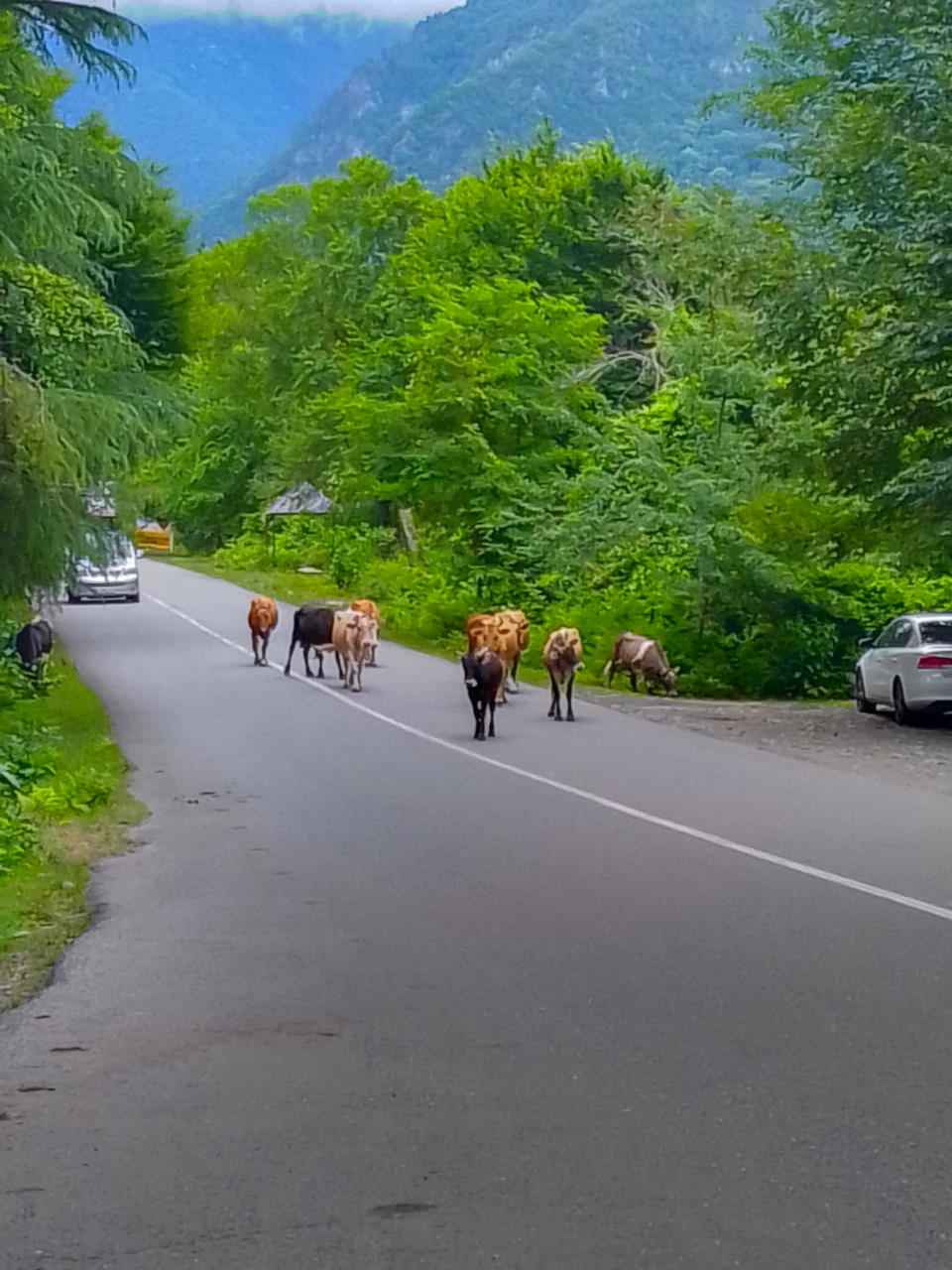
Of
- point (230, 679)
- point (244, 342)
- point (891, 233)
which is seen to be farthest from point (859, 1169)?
point (244, 342)

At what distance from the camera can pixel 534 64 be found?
106188 millimetres

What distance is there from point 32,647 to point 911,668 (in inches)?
507

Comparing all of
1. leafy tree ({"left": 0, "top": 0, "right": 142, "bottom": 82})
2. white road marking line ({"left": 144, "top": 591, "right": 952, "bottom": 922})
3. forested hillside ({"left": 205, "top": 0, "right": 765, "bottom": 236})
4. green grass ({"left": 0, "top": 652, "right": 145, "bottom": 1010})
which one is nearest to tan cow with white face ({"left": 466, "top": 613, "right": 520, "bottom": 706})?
white road marking line ({"left": 144, "top": 591, "right": 952, "bottom": 922})

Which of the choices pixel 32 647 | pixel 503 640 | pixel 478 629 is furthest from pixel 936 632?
pixel 32 647

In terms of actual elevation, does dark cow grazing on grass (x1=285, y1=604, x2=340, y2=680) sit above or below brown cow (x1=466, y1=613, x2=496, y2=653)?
below

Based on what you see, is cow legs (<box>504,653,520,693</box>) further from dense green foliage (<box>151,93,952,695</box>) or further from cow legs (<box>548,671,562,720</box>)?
dense green foliage (<box>151,93,952,695</box>)

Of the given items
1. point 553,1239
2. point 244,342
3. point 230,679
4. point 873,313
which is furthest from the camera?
point 244,342

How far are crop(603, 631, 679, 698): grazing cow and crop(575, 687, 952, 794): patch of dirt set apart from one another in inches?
18.2

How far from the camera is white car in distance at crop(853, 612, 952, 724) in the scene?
24922 mm

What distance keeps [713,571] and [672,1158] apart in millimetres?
25784

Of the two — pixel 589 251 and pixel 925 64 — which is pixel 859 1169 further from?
pixel 589 251

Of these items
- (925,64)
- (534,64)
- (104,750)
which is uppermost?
(534,64)

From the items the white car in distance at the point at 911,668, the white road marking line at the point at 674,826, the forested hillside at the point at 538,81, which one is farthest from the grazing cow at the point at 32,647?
the forested hillside at the point at 538,81

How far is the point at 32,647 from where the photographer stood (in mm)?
27859
